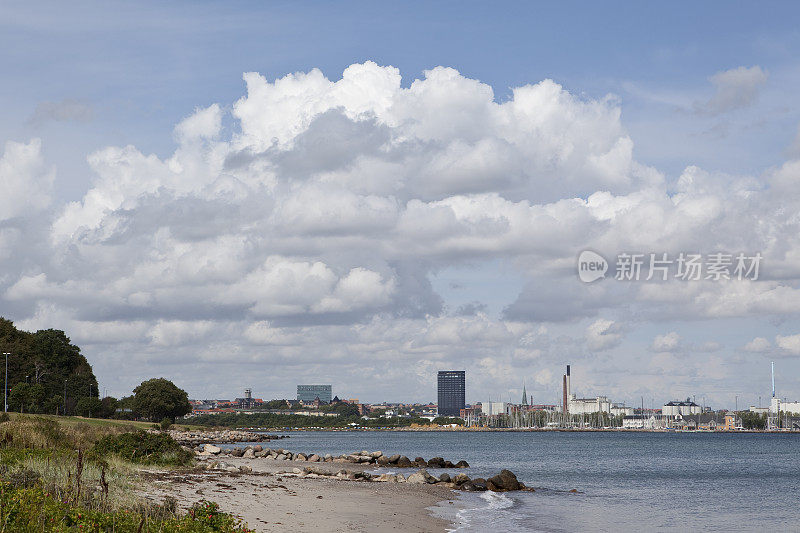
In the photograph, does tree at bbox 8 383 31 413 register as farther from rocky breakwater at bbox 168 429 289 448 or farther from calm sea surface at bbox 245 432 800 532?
calm sea surface at bbox 245 432 800 532

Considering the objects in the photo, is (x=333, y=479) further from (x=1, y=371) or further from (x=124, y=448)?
(x=1, y=371)

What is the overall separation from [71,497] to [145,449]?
83.1 ft

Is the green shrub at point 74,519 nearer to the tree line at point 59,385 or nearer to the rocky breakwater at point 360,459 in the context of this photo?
the rocky breakwater at point 360,459

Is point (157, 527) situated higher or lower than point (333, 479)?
higher

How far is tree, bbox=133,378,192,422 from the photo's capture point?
159125mm

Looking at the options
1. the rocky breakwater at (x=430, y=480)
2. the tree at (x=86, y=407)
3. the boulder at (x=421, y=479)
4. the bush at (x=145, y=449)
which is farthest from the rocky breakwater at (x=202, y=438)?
the boulder at (x=421, y=479)

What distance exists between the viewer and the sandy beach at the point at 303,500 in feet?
87.9

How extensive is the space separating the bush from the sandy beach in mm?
3318

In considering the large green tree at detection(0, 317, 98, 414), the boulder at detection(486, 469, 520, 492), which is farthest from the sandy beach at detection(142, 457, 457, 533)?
the large green tree at detection(0, 317, 98, 414)

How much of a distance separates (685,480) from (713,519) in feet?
98.0

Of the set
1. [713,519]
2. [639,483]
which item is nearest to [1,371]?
[639,483]

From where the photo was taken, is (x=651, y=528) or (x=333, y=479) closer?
(x=651, y=528)

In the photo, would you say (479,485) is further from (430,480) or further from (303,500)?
(303,500)

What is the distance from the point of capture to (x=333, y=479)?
48.8m
